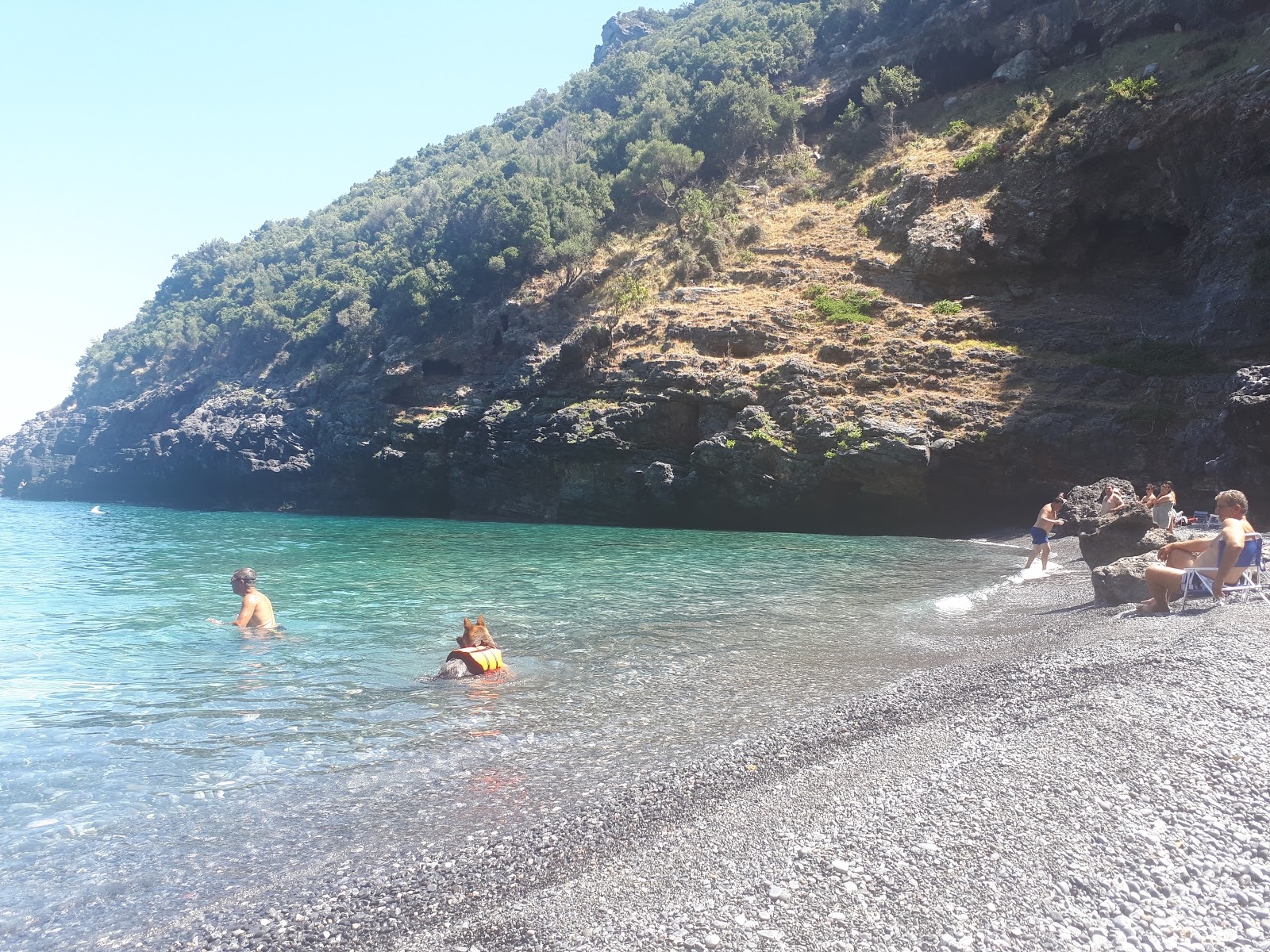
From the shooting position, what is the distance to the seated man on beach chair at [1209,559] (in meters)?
9.27

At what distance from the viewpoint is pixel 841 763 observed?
232 inches

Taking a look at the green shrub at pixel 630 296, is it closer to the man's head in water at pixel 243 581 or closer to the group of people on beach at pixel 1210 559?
the man's head in water at pixel 243 581

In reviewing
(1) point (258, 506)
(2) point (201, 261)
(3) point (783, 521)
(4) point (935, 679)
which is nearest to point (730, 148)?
(3) point (783, 521)

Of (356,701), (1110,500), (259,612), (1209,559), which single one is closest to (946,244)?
(1110,500)

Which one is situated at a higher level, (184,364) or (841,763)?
(184,364)

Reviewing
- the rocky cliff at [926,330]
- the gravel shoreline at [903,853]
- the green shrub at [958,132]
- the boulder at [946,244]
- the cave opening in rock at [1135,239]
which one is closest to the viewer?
the gravel shoreline at [903,853]

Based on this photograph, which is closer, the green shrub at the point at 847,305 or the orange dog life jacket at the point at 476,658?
the orange dog life jacket at the point at 476,658

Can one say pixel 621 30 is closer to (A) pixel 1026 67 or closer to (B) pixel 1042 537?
(A) pixel 1026 67

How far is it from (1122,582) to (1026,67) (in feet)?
151

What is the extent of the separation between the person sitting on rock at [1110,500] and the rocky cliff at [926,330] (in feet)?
11.4

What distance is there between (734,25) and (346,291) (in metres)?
51.0

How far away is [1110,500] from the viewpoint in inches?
811

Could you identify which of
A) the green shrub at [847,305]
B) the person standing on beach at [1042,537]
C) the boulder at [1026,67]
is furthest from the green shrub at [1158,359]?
the boulder at [1026,67]

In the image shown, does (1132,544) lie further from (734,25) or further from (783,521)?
(734,25)
